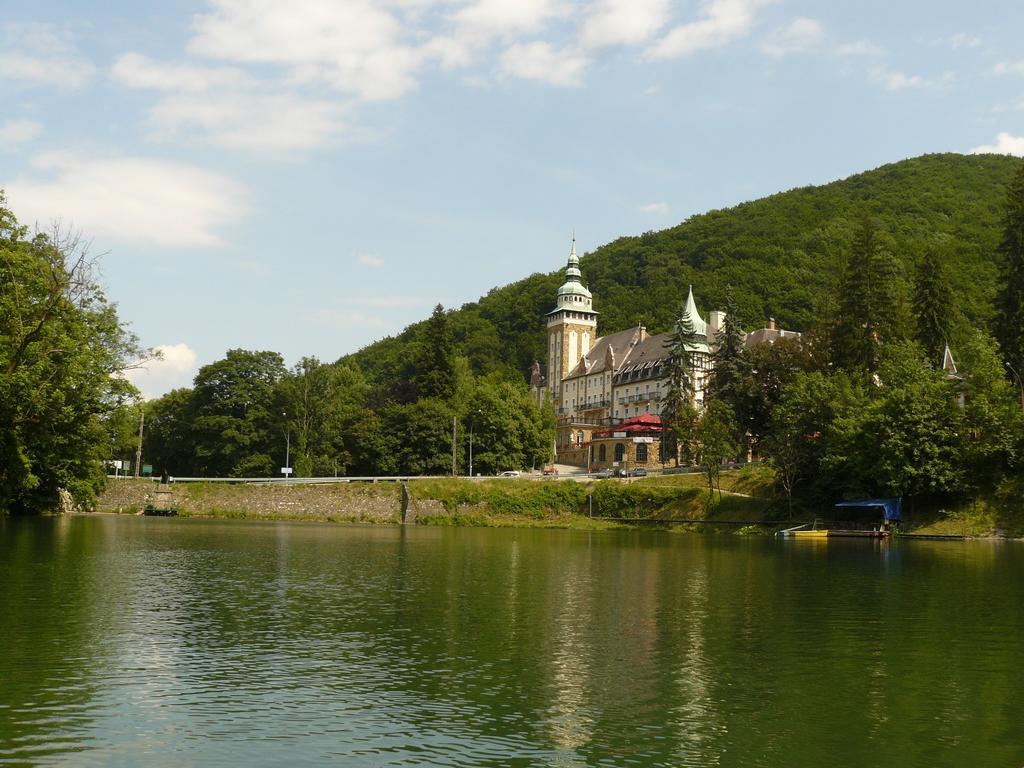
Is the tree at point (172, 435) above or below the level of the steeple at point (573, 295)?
below

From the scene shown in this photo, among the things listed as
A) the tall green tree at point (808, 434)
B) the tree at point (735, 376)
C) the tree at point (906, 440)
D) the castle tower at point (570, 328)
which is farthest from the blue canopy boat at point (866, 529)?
the castle tower at point (570, 328)

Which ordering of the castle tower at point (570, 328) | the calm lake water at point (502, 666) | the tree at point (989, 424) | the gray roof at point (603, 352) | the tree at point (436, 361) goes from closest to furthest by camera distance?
1. the calm lake water at point (502, 666)
2. the tree at point (989, 424)
3. the tree at point (436, 361)
4. the gray roof at point (603, 352)
5. the castle tower at point (570, 328)

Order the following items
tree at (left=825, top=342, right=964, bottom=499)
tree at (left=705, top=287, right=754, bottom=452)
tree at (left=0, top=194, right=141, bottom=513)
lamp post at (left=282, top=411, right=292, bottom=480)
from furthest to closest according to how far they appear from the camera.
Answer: lamp post at (left=282, top=411, right=292, bottom=480)
tree at (left=705, top=287, right=754, bottom=452)
tree at (left=825, top=342, right=964, bottom=499)
tree at (left=0, top=194, right=141, bottom=513)

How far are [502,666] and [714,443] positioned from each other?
55.7 meters

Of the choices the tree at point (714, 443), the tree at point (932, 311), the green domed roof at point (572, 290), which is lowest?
the tree at point (714, 443)

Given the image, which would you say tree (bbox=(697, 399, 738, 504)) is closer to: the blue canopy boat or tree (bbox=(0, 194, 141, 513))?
the blue canopy boat

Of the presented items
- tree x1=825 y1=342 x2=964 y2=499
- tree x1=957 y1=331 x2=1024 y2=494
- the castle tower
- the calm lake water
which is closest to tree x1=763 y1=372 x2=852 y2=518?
tree x1=825 y1=342 x2=964 y2=499

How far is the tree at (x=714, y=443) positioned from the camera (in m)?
71.8

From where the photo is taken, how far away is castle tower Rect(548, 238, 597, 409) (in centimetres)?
14925

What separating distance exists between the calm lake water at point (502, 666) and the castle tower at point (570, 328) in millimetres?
113550

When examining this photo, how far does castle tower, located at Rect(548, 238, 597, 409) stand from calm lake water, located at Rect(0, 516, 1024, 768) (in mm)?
113550

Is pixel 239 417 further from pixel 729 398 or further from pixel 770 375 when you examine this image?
pixel 770 375

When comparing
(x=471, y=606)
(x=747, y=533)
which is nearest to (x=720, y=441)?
(x=747, y=533)

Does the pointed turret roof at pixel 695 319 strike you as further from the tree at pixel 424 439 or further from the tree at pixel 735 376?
the tree at pixel 424 439
